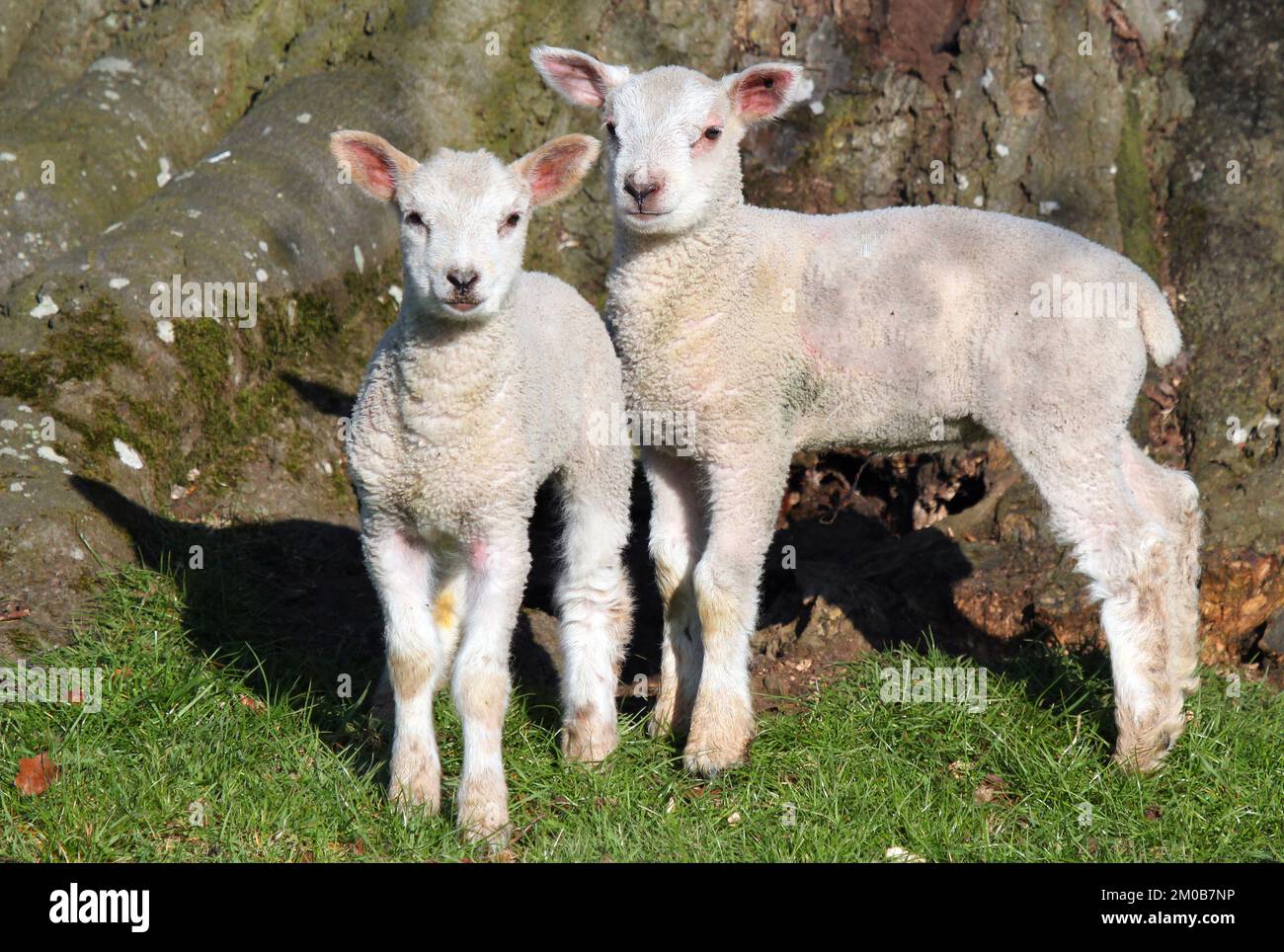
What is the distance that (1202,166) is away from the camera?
7695 millimetres

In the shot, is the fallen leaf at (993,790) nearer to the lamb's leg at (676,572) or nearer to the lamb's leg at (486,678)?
the lamb's leg at (676,572)

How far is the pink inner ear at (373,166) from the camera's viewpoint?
4.99m

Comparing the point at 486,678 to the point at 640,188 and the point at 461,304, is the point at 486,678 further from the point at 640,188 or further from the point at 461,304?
the point at 640,188

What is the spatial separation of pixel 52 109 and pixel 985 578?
587cm

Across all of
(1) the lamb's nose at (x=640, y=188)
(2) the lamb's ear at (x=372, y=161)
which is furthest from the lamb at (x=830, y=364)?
(2) the lamb's ear at (x=372, y=161)

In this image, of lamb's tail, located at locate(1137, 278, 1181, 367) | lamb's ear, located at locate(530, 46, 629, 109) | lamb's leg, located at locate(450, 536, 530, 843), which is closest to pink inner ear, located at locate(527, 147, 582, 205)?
lamb's ear, located at locate(530, 46, 629, 109)

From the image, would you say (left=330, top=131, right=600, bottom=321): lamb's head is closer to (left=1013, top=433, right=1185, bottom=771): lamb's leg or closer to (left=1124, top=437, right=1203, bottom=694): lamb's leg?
(left=1013, top=433, right=1185, bottom=771): lamb's leg

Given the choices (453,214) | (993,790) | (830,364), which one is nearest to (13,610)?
(453,214)

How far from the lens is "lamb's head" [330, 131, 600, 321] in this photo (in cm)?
475

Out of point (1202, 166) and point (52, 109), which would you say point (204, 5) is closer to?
point (52, 109)

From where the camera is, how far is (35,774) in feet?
16.2

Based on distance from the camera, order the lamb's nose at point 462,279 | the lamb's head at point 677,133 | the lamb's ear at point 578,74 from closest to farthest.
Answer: the lamb's nose at point 462,279 < the lamb's head at point 677,133 < the lamb's ear at point 578,74

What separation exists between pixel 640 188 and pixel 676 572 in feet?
5.46

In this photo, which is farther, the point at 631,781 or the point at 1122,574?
the point at 1122,574
